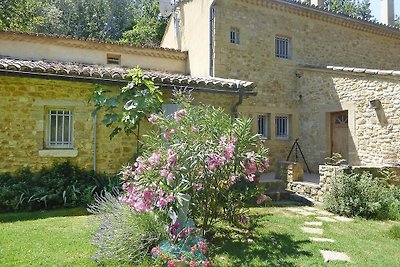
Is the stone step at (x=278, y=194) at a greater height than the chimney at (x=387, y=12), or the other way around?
the chimney at (x=387, y=12)

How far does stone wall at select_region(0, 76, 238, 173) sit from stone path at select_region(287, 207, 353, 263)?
467 cm

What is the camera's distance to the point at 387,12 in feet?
50.5

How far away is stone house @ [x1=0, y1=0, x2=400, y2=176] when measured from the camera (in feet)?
25.6

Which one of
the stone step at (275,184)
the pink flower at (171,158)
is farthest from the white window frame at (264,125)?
the pink flower at (171,158)

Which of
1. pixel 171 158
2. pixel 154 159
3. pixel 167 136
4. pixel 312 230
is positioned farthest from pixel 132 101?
pixel 312 230

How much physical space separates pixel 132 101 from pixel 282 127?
6834 mm

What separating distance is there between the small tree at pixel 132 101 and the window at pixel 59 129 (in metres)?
0.98

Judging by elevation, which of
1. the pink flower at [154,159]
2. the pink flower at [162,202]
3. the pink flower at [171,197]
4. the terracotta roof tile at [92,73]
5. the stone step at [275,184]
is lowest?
the stone step at [275,184]

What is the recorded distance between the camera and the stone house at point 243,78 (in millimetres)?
7805

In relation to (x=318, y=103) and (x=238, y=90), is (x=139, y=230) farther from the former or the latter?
(x=318, y=103)

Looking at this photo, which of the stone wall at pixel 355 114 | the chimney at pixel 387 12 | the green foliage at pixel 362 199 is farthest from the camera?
the chimney at pixel 387 12

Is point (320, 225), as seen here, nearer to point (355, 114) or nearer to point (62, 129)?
point (355, 114)

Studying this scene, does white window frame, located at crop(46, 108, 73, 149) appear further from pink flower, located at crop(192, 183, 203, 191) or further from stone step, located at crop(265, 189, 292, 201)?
stone step, located at crop(265, 189, 292, 201)

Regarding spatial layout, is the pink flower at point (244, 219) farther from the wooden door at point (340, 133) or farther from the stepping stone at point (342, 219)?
the wooden door at point (340, 133)
